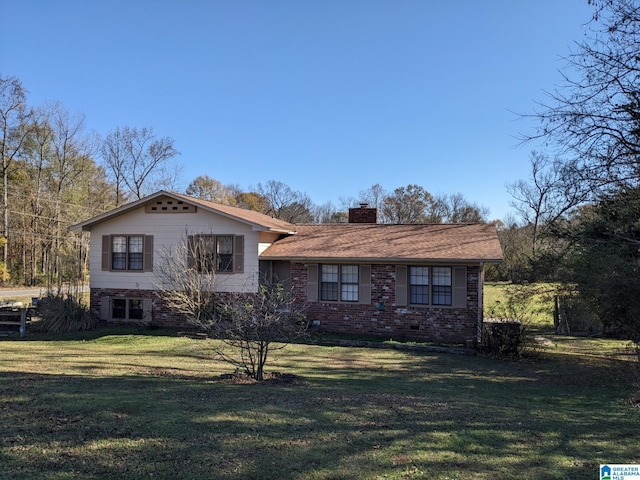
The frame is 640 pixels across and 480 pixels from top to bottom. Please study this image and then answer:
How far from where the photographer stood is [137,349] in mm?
13656

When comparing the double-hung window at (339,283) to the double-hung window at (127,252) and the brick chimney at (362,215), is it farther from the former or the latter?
the double-hung window at (127,252)

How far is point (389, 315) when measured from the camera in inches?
629

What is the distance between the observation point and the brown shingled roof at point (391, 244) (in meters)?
15.4

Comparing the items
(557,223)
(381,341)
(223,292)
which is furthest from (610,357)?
Answer: (223,292)

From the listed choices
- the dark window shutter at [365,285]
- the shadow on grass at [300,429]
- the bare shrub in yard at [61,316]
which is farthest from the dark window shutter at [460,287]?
the bare shrub in yard at [61,316]

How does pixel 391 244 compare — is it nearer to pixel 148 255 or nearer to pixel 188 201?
pixel 188 201

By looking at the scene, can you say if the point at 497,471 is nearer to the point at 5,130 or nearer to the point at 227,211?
the point at 227,211

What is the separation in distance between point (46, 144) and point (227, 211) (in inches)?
1164

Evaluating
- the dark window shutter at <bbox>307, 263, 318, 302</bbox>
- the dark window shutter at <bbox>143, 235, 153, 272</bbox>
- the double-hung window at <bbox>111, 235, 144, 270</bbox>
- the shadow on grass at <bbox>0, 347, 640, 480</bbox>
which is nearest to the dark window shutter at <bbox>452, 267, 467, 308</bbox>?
the dark window shutter at <bbox>307, 263, 318, 302</bbox>

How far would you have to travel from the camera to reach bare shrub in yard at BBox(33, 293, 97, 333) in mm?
17047

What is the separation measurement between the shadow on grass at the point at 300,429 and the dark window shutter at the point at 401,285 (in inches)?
269

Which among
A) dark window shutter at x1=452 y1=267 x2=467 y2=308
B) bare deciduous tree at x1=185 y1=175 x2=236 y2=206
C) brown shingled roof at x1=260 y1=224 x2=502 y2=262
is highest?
bare deciduous tree at x1=185 y1=175 x2=236 y2=206

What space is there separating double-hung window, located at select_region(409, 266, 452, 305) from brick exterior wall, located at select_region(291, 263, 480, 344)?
0.99ft

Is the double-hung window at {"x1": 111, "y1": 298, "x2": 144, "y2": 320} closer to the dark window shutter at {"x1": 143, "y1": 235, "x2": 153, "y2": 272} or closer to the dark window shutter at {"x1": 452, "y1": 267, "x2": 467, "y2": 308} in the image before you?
the dark window shutter at {"x1": 143, "y1": 235, "x2": 153, "y2": 272}
